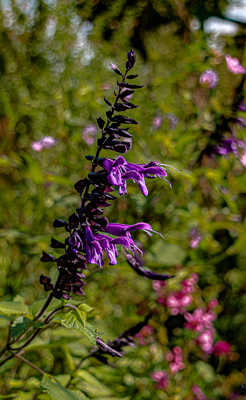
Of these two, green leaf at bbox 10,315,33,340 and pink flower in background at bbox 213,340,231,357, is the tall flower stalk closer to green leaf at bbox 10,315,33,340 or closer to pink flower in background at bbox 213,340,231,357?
green leaf at bbox 10,315,33,340

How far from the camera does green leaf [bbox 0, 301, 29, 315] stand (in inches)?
27.7

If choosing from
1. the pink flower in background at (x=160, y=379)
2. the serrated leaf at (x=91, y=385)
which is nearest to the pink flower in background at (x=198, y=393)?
the pink flower in background at (x=160, y=379)

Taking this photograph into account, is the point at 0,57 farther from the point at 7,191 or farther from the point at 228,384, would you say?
the point at 228,384

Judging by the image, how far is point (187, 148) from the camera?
1692 millimetres

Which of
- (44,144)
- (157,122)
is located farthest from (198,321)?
(44,144)

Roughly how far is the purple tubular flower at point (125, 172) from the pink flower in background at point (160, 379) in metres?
1.05

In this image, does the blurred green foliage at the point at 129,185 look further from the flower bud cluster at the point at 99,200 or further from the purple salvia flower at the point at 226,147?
the flower bud cluster at the point at 99,200

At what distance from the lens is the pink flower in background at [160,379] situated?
4.85 feet

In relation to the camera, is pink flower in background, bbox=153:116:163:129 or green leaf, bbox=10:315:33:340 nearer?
green leaf, bbox=10:315:33:340

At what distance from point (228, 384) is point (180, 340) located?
0.58m

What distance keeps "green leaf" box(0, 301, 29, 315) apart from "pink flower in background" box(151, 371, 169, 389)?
3.10ft

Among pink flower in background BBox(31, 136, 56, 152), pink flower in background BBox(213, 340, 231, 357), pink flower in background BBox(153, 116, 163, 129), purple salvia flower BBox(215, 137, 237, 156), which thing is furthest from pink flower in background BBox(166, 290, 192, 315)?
pink flower in background BBox(31, 136, 56, 152)

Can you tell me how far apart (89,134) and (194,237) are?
64 cm

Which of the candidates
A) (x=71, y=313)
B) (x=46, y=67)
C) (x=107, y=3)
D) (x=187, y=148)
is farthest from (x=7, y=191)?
(x=71, y=313)
